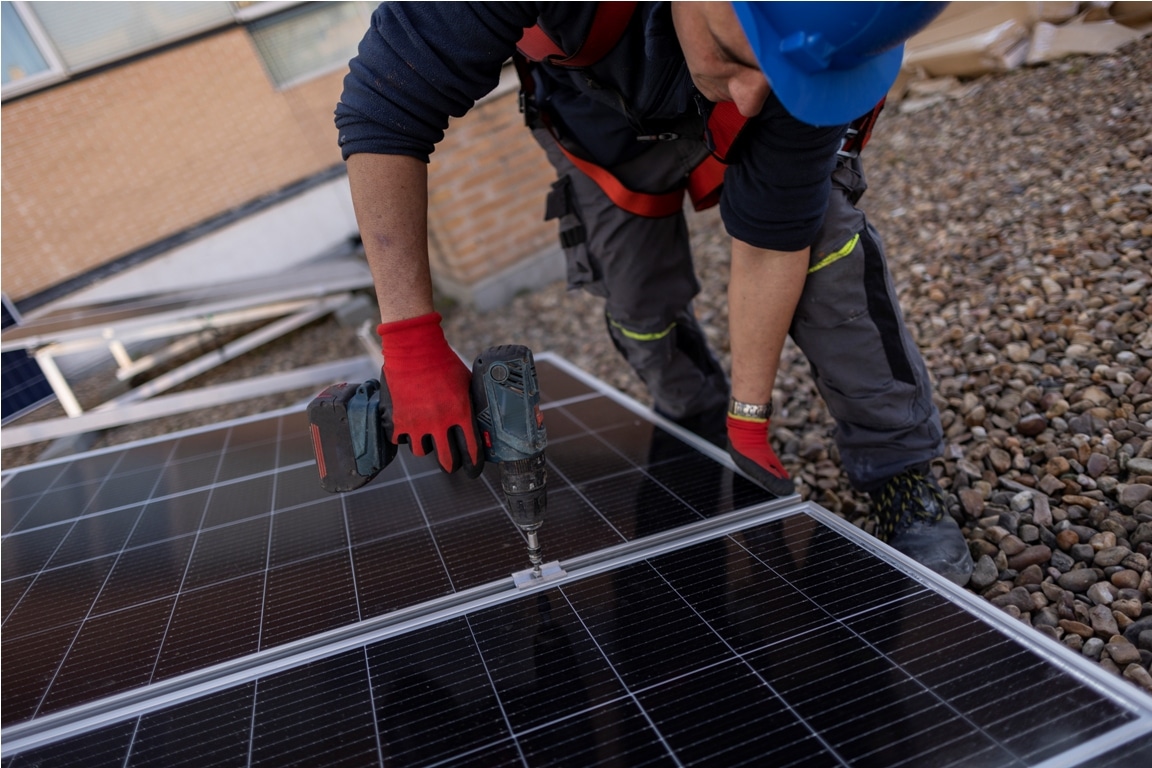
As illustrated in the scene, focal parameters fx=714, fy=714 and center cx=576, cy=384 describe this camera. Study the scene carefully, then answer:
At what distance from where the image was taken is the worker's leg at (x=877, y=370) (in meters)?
2.13

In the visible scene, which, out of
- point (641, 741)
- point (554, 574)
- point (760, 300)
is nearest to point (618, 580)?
point (554, 574)

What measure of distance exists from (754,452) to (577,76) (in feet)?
4.20

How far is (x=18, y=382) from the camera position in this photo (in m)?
4.09

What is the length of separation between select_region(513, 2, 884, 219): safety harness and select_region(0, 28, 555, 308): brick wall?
3468mm

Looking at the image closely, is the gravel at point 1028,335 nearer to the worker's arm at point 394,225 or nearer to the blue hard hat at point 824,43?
the blue hard hat at point 824,43

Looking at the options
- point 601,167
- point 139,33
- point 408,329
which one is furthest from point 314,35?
point 408,329

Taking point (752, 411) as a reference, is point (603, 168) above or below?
above

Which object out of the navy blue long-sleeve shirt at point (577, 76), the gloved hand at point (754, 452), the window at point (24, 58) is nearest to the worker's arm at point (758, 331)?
the gloved hand at point (754, 452)

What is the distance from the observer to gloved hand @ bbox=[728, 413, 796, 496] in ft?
7.23

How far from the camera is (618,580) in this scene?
183cm

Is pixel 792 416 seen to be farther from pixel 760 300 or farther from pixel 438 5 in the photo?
pixel 438 5

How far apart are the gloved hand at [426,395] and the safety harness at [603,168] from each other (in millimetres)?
831

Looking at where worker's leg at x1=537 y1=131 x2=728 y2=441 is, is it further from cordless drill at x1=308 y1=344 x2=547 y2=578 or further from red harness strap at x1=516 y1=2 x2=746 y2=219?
cordless drill at x1=308 y1=344 x2=547 y2=578

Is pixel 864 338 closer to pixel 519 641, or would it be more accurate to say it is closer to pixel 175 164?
pixel 519 641
